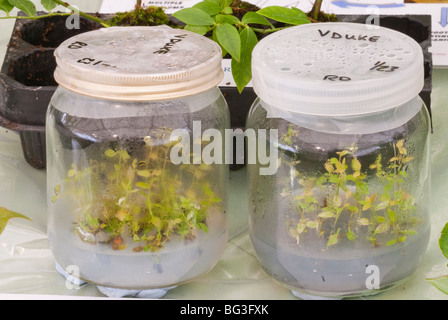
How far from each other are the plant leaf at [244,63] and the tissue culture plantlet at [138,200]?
109 mm

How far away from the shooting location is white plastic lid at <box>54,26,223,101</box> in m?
0.69

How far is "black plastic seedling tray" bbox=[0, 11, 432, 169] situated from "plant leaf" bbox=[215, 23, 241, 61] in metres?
0.12

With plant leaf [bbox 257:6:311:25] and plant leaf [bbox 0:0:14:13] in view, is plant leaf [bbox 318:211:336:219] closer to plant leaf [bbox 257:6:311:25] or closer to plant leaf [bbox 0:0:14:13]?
plant leaf [bbox 257:6:311:25]

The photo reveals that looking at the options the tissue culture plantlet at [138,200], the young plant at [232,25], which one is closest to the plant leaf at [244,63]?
the young plant at [232,25]

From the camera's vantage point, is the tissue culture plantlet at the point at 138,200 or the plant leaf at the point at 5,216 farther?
the plant leaf at the point at 5,216

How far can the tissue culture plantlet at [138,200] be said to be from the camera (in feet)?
2.41

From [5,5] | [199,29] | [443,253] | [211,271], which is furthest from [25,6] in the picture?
[443,253]

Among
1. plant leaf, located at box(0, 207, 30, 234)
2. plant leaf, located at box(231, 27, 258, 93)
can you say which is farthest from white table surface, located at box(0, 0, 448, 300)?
plant leaf, located at box(231, 27, 258, 93)

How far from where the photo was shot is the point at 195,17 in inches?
30.9

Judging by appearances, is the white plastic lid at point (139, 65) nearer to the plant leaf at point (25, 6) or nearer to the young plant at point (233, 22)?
the young plant at point (233, 22)

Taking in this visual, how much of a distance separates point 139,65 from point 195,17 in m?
0.11

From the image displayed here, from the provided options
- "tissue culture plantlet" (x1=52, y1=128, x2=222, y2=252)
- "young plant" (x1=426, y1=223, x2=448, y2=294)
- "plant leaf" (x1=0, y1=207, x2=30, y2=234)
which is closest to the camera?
"young plant" (x1=426, y1=223, x2=448, y2=294)

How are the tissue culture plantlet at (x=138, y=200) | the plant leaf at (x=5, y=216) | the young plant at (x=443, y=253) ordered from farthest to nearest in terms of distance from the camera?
1. the plant leaf at (x=5, y=216)
2. the tissue culture plantlet at (x=138, y=200)
3. the young plant at (x=443, y=253)

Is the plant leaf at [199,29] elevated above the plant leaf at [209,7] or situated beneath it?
situated beneath
